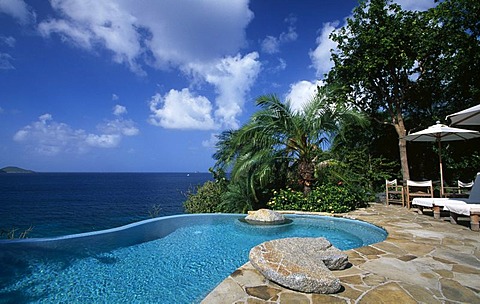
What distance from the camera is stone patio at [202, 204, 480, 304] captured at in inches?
93.9

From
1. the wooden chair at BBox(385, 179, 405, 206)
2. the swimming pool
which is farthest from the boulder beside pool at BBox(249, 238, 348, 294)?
the wooden chair at BBox(385, 179, 405, 206)

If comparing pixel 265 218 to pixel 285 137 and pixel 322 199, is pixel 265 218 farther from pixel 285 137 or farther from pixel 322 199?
pixel 285 137

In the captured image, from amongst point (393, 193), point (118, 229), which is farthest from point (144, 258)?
point (393, 193)

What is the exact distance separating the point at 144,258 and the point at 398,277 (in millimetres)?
3771

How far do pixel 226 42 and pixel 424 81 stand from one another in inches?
317

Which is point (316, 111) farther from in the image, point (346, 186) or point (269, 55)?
point (269, 55)

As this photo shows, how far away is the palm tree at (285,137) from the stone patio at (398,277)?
4039 mm

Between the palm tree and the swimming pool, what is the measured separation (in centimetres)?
172

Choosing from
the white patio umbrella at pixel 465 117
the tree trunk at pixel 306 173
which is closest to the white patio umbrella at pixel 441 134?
the white patio umbrella at pixel 465 117

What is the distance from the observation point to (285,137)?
8.33m

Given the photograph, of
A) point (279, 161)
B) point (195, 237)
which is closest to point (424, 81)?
point (279, 161)

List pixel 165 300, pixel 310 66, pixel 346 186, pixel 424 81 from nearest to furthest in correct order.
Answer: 1. pixel 165 300
2. pixel 346 186
3. pixel 424 81
4. pixel 310 66

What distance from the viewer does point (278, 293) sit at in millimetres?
2486

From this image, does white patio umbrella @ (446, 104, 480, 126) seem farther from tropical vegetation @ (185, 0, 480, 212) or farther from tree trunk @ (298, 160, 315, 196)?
tree trunk @ (298, 160, 315, 196)
